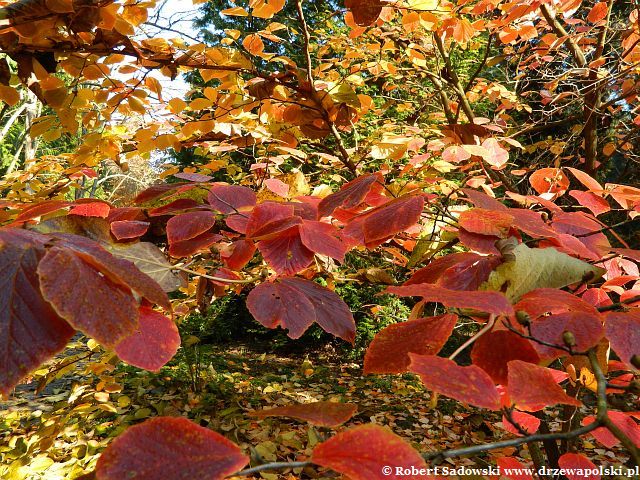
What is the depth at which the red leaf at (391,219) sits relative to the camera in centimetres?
54

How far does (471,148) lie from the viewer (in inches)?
44.8

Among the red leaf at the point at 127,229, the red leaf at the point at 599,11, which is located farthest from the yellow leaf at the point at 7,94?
the red leaf at the point at 599,11

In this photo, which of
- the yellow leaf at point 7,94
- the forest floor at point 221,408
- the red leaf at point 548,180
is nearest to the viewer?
the yellow leaf at point 7,94

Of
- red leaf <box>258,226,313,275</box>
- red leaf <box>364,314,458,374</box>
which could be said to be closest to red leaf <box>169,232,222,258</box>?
red leaf <box>258,226,313,275</box>

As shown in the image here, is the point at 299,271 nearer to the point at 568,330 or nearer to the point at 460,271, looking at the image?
the point at 460,271

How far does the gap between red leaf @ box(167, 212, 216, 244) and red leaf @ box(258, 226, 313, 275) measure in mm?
95

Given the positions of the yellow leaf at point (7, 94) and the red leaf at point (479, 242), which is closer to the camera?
the red leaf at point (479, 242)

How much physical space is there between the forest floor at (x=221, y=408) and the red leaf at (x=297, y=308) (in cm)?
153

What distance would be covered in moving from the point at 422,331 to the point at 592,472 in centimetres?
52

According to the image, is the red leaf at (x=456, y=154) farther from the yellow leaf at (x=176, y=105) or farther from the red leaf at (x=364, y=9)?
the yellow leaf at (x=176, y=105)

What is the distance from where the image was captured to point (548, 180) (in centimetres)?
119

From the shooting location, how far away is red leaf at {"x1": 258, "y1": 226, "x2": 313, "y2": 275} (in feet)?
1.87

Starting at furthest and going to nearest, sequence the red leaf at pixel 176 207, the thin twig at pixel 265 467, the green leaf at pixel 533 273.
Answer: the red leaf at pixel 176 207 < the green leaf at pixel 533 273 < the thin twig at pixel 265 467

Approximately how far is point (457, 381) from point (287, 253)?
1.05 feet
